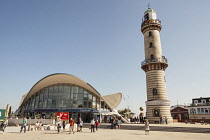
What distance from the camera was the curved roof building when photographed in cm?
3578

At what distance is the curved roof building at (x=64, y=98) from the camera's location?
117 ft

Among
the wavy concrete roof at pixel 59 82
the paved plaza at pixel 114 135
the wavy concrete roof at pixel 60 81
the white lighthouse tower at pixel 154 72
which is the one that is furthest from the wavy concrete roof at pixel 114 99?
the paved plaza at pixel 114 135

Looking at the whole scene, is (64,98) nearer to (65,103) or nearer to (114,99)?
→ (65,103)

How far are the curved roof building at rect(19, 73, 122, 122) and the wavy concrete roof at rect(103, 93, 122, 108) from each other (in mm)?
4387

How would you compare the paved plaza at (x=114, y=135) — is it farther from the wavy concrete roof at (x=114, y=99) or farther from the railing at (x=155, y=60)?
the wavy concrete roof at (x=114, y=99)

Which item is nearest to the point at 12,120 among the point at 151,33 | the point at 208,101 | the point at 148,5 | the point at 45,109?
the point at 45,109

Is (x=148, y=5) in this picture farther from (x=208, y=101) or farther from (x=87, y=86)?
(x=208, y=101)

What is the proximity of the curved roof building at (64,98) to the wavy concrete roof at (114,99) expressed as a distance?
173 inches

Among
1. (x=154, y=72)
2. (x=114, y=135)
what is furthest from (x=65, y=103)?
(x=114, y=135)

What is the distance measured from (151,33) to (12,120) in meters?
29.6

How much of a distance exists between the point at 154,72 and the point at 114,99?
19892 mm

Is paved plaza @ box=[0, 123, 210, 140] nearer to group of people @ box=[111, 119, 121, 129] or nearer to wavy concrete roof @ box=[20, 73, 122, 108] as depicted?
group of people @ box=[111, 119, 121, 129]

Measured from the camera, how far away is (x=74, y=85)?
1521 inches

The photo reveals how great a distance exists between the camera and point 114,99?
46312 millimetres
